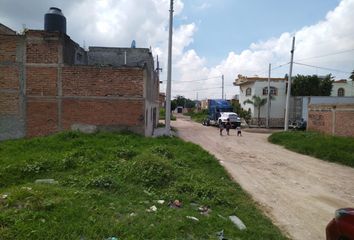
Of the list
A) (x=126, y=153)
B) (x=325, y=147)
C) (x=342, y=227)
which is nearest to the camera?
(x=342, y=227)

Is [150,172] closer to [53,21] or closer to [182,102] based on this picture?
[53,21]

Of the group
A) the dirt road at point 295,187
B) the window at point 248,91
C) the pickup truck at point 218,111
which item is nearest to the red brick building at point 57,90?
the dirt road at point 295,187

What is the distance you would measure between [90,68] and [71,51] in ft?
6.90

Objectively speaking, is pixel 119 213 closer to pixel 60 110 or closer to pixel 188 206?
pixel 188 206

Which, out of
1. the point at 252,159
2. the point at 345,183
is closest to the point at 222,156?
the point at 252,159

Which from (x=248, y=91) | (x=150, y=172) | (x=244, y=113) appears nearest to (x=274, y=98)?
(x=248, y=91)

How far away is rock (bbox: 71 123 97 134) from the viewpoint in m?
16.0

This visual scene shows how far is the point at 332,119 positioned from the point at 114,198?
805 inches

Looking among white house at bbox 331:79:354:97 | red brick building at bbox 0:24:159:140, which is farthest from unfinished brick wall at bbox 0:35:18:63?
white house at bbox 331:79:354:97

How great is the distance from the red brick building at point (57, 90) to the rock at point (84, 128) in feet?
0.33

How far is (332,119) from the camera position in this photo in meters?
22.9

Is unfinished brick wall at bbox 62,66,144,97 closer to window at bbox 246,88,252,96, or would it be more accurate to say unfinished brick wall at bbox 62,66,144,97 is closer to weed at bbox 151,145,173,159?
weed at bbox 151,145,173,159

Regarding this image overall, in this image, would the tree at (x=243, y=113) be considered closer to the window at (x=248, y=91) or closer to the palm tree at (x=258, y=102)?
the palm tree at (x=258, y=102)

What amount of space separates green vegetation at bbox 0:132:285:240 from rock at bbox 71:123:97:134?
4.34 m
